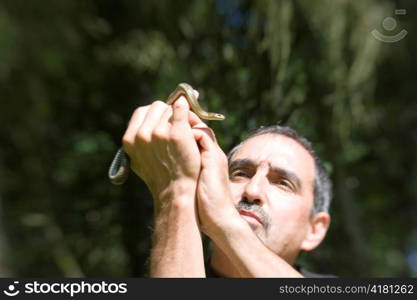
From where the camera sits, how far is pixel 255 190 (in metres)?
2.80

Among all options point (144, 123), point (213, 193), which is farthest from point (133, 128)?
point (213, 193)

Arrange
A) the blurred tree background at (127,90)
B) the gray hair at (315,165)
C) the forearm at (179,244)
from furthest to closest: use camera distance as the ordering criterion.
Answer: the blurred tree background at (127,90) < the gray hair at (315,165) < the forearm at (179,244)

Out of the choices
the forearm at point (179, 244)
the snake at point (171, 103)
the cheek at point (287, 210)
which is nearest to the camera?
the forearm at point (179, 244)

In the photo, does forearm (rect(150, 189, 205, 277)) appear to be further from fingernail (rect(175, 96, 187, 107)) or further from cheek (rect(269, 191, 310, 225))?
cheek (rect(269, 191, 310, 225))

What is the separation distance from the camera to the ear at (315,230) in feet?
10.4

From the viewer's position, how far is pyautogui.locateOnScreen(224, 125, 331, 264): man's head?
9.23ft

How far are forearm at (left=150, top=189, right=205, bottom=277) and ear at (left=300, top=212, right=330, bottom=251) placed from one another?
0.85 m

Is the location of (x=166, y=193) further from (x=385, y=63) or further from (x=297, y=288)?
(x=385, y=63)

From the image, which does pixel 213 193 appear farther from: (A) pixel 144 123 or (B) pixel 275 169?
(B) pixel 275 169

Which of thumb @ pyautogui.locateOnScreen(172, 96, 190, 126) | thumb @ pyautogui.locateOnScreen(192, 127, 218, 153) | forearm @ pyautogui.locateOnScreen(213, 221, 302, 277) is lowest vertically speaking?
forearm @ pyautogui.locateOnScreen(213, 221, 302, 277)

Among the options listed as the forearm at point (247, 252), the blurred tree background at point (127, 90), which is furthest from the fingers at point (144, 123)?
the blurred tree background at point (127, 90)

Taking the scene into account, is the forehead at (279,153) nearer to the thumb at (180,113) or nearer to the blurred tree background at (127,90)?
the thumb at (180,113)

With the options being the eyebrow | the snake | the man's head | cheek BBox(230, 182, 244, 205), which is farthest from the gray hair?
the snake

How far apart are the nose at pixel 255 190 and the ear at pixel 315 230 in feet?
1.23
